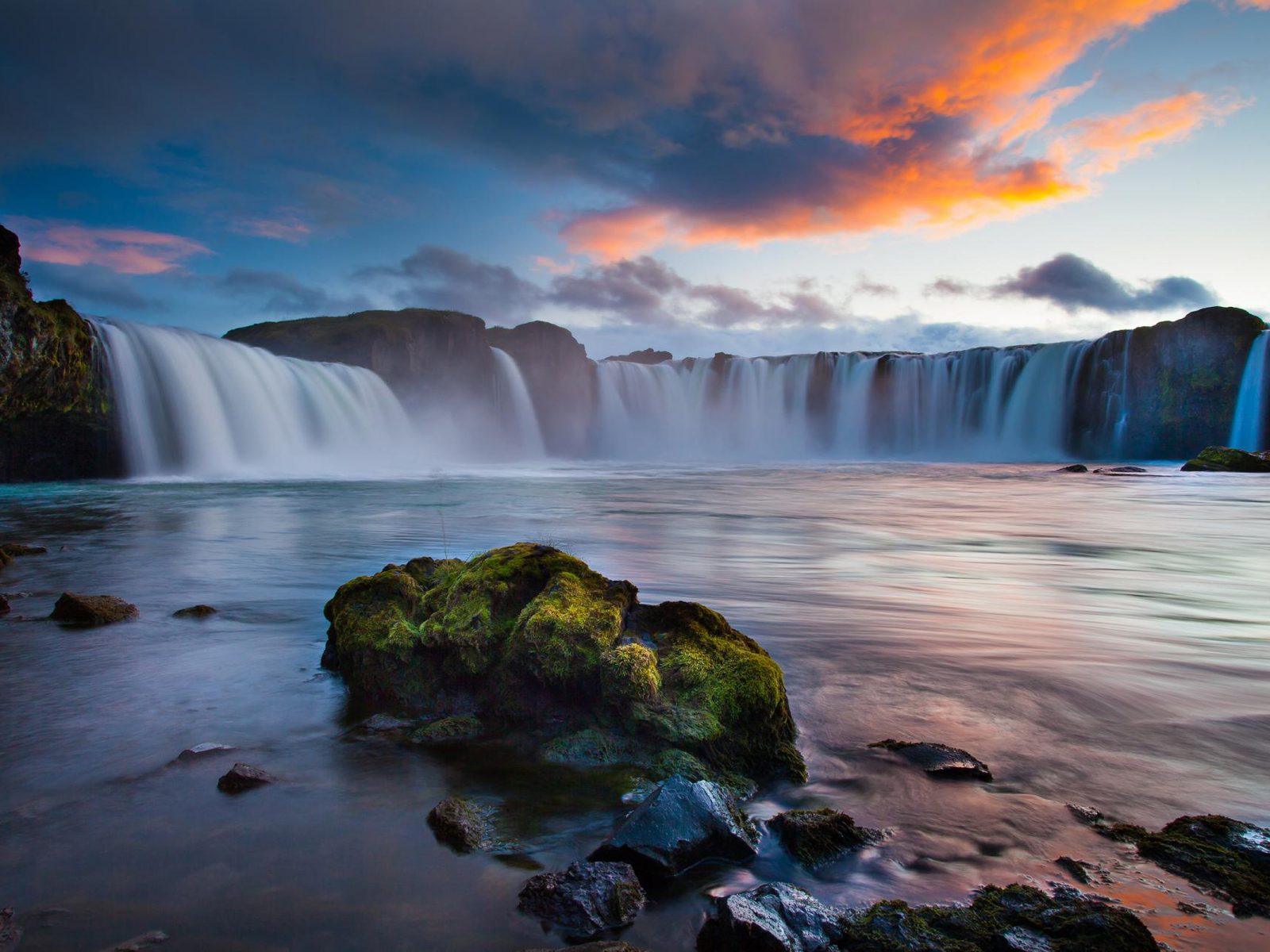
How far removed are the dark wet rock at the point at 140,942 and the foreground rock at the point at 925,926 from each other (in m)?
1.78

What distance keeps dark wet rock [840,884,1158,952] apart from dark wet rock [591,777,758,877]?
0.53 meters

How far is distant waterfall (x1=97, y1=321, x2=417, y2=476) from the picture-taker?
28.4 m

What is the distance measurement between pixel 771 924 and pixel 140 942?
6.75 feet

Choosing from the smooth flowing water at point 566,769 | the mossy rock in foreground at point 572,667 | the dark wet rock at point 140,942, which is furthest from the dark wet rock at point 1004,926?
the dark wet rock at point 140,942

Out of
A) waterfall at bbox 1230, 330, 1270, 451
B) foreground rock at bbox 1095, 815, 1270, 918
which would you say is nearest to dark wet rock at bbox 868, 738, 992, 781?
foreground rock at bbox 1095, 815, 1270, 918

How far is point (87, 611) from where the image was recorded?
610 cm

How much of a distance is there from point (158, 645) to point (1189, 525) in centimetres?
1947

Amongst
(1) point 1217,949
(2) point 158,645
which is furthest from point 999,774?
(2) point 158,645

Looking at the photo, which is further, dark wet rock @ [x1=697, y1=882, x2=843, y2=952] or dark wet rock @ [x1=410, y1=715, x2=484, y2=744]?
dark wet rock @ [x1=410, y1=715, x2=484, y2=744]

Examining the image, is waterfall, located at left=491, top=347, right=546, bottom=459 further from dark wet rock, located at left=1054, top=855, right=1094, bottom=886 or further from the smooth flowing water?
dark wet rock, located at left=1054, top=855, right=1094, bottom=886

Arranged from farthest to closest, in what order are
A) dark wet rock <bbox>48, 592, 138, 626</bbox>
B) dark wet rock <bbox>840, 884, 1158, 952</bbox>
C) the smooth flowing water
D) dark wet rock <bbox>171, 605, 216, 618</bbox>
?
dark wet rock <bbox>171, 605, 216, 618</bbox> < dark wet rock <bbox>48, 592, 138, 626</bbox> < the smooth flowing water < dark wet rock <bbox>840, 884, 1158, 952</bbox>

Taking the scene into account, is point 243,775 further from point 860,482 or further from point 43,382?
point 860,482

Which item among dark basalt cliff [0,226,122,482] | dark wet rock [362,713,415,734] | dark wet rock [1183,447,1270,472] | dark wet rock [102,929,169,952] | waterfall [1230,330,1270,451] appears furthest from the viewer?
waterfall [1230,330,1270,451]

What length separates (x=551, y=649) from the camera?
3.78 meters
